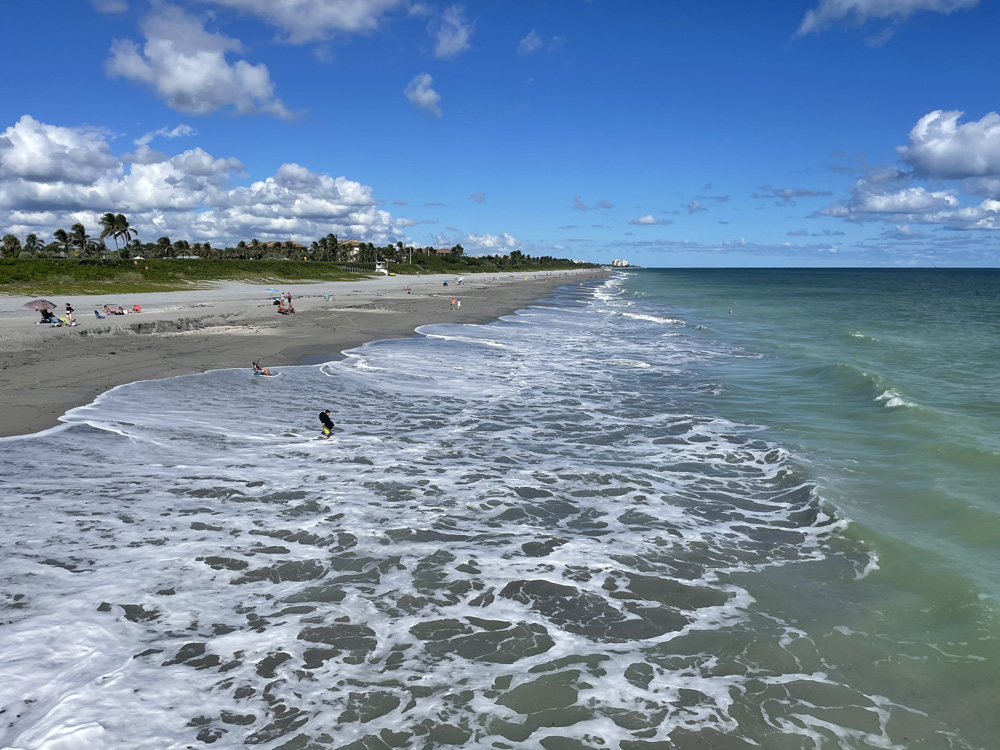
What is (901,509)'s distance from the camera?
33.0 ft

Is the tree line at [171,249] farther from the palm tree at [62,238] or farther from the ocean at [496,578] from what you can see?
the ocean at [496,578]

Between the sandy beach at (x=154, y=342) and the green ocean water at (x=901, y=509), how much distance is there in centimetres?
1577

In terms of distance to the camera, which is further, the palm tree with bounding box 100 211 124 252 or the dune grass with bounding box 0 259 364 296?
the palm tree with bounding box 100 211 124 252

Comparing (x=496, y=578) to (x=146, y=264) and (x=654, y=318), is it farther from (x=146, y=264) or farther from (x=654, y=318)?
(x=146, y=264)

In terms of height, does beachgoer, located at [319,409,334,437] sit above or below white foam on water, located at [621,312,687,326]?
below

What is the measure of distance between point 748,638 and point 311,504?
675 cm

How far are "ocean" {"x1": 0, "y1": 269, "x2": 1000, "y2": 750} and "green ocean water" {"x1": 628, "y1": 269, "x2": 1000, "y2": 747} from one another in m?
0.05

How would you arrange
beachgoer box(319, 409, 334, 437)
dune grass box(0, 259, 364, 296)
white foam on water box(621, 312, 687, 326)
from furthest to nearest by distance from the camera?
dune grass box(0, 259, 364, 296), white foam on water box(621, 312, 687, 326), beachgoer box(319, 409, 334, 437)

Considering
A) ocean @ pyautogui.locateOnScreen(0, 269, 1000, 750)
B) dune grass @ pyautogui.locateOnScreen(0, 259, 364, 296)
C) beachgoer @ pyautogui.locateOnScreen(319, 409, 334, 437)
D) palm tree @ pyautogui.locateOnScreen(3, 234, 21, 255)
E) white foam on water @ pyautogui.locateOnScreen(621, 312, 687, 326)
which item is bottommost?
ocean @ pyautogui.locateOnScreen(0, 269, 1000, 750)

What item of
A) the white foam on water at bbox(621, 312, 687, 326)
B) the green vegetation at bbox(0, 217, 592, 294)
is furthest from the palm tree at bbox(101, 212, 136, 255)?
the white foam on water at bbox(621, 312, 687, 326)

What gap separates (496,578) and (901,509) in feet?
24.1

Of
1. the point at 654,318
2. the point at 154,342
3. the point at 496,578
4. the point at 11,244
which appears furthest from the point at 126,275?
the point at 496,578

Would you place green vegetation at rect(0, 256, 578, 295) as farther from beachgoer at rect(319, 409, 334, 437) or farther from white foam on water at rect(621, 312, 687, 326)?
beachgoer at rect(319, 409, 334, 437)

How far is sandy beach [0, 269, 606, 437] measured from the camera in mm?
16438
